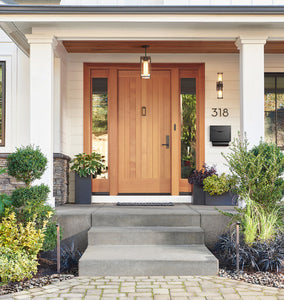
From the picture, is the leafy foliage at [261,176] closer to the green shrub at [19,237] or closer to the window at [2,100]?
the green shrub at [19,237]

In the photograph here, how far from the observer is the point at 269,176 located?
4672 millimetres

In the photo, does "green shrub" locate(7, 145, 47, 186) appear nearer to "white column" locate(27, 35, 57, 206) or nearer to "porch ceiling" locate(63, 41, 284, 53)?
"white column" locate(27, 35, 57, 206)

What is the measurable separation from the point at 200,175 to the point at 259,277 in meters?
2.61

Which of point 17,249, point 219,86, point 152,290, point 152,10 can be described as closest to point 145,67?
point 219,86

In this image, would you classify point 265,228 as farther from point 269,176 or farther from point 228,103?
point 228,103

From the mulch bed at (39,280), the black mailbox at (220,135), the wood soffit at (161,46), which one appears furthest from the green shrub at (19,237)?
the black mailbox at (220,135)

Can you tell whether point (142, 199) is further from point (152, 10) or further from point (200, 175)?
point (152, 10)

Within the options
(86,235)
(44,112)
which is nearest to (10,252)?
(86,235)

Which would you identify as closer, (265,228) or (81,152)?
(265,228)

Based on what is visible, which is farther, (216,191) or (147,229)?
(216,191)

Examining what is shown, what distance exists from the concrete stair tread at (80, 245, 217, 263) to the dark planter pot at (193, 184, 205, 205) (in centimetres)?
181

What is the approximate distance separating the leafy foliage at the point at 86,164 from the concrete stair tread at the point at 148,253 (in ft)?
6.66

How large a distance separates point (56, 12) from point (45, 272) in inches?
119

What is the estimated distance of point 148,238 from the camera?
15.6 feet
